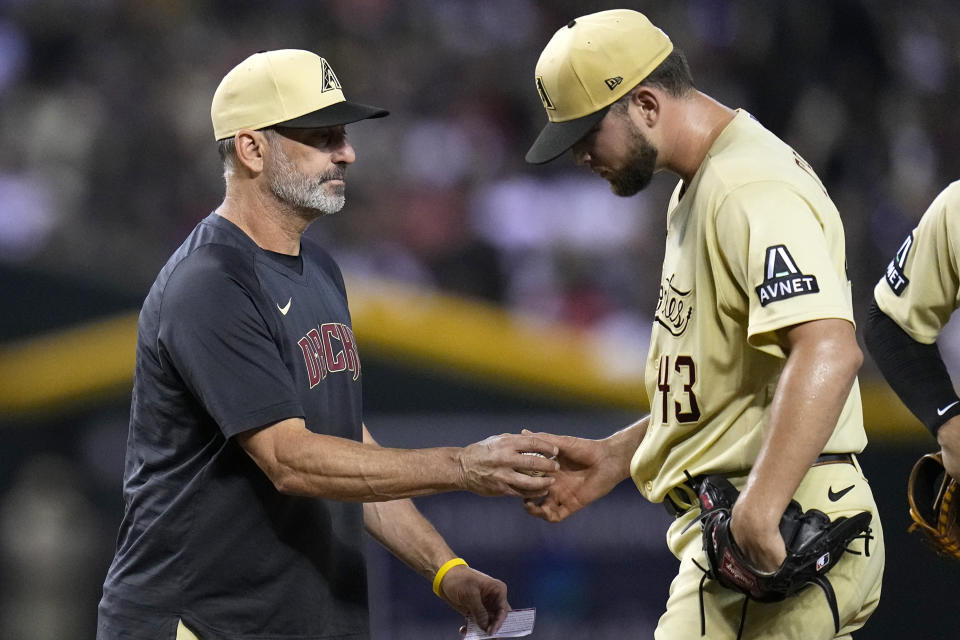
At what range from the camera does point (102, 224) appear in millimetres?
7980

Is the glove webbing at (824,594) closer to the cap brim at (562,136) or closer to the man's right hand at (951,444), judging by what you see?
the man's right hand at (951,444)

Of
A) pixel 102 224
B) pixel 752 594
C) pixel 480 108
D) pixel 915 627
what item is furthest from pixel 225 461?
pixel 480 108

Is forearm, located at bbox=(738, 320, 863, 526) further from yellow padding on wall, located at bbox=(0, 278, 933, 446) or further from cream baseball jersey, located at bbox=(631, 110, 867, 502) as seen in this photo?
yellow padding on wall, located at bbox=(0, 278, 933, 446)

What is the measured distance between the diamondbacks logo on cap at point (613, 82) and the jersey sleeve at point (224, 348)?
1068 mm

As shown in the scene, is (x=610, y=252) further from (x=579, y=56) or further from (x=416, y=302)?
(x=579, y=56)

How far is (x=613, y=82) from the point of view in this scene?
3289 millimetres

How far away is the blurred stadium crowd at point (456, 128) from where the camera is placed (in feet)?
27.6

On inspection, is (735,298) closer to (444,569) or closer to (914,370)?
(914,370)

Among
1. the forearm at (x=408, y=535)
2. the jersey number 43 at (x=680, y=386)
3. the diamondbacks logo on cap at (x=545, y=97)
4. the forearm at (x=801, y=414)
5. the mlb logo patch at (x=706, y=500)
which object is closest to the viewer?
the forearm at (x=801, y=414)

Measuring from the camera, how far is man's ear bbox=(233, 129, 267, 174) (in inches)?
139

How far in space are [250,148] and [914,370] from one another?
2.09m

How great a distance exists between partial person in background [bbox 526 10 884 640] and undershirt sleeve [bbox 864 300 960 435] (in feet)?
1.95

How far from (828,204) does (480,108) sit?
282 inches

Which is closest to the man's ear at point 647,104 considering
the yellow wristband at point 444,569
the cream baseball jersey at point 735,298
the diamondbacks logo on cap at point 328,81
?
the cream baseball jersey at point 735,298
